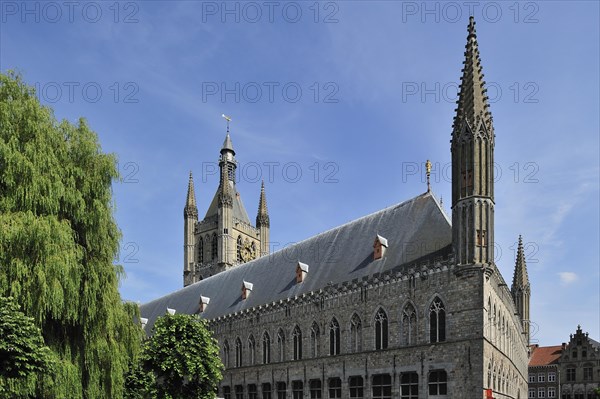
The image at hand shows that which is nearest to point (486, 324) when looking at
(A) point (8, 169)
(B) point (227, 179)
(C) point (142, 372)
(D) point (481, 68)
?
(D) point (481, 68)

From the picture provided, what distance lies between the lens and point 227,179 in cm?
6781

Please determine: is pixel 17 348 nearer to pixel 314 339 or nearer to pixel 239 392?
pixel 314 339

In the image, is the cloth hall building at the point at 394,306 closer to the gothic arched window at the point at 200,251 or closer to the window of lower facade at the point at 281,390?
the window of lower facade at the point at 281,390

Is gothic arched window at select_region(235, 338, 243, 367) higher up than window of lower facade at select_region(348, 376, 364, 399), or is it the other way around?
gothic arched window at select_region(235, 338, 243, 367)

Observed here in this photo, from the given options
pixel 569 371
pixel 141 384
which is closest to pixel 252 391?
pixel 141 384

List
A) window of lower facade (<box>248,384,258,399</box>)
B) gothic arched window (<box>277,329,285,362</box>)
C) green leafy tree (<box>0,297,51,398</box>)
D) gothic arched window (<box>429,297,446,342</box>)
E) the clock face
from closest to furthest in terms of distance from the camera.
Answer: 1. green leafy tree (<box>0,297,51,398</box>)
2. gothic arched window (<box>429,297,446,342</box>)
3. gothic arched window (<box>277,329,285,362</box>)
4. window of lower facade (<box>248,384,258,399</box>)
5. the clock face

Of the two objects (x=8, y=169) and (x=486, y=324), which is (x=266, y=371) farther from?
(x=8, y=169)

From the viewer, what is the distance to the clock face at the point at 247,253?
67.8 meters

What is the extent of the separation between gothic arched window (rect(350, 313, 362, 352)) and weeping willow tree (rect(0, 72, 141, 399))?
43.6 feet

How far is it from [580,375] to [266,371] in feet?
170

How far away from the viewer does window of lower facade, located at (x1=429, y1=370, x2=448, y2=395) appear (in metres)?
25.6

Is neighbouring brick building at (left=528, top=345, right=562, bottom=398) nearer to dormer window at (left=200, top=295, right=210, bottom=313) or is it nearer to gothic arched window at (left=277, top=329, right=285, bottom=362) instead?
dormer window at (left=200, top=295, right=210, bottom=313)

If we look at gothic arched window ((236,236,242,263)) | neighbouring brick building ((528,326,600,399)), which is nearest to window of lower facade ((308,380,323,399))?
gothic arched window ((236,236,242,263))

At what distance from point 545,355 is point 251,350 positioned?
53429 mm
